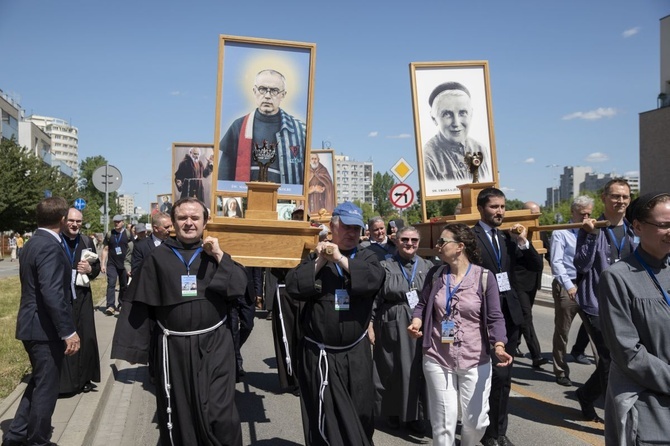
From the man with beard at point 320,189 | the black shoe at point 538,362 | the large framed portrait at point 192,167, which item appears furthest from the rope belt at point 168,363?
the man with beard at point 320,189

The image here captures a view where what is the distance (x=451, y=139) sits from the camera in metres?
8.58

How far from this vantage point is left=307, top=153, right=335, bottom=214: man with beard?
54.5 feet

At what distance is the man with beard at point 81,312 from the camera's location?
24.0 feet

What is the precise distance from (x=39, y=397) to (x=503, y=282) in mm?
3839

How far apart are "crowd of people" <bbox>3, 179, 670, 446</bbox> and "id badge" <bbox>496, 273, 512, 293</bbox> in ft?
0.05

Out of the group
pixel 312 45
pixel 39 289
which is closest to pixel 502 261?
pixel 312 45

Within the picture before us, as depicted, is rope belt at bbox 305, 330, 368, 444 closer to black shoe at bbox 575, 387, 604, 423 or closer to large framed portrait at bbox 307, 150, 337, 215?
black shoe at bbox 575, 387, 604, 423

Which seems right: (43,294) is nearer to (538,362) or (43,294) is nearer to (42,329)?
(42,329)

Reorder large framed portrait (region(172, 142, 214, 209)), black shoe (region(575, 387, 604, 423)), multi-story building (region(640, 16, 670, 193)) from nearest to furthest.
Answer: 1. black shoe (region(575, 387, 604, 423))
2. large framed portrait (region(172, 142, 214, 209))
3. multi-story building (region(640, 16, 670, 193))

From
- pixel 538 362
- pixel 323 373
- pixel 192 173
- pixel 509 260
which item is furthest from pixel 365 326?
pixel 192 173

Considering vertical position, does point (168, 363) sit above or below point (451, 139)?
below

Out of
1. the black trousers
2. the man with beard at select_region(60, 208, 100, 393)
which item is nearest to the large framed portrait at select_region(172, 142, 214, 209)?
the man with beard at select_region(60, 208, 100, 393)

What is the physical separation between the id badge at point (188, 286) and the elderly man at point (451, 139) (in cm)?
470

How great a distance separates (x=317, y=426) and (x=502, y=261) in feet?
7.35
